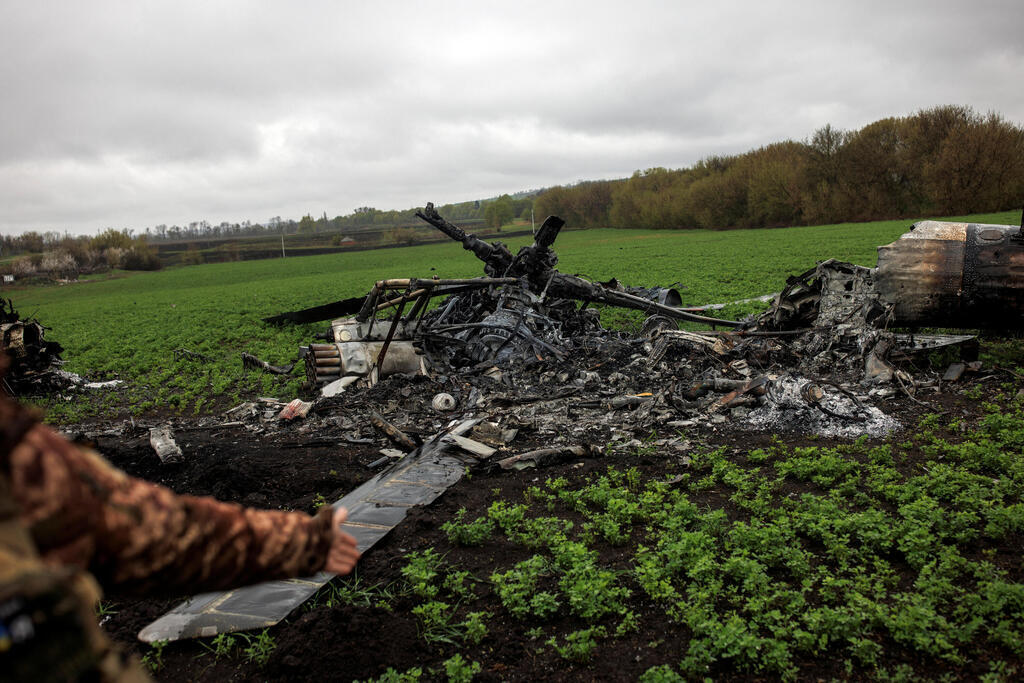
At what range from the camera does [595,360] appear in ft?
37.8

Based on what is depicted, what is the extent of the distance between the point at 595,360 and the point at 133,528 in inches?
403

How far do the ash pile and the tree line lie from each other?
48387mm

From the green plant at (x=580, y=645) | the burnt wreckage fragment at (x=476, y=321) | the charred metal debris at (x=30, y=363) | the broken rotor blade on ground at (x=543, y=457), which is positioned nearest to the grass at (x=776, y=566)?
the green plant at (x=580, y=645)

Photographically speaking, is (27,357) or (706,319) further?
(706,319)

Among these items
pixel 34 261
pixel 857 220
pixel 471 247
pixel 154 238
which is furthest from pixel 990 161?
pixel 154 238

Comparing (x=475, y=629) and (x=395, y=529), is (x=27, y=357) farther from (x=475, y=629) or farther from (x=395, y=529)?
(x=475, y=629)

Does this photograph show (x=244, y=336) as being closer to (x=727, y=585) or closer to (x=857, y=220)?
(x=727, y=585)

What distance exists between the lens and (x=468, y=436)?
8117mm

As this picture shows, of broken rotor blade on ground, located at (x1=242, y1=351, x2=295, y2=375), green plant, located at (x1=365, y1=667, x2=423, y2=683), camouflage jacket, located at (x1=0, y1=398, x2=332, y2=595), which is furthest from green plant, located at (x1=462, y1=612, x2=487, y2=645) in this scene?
broken rotor blade on ground, located at (x1=242, y1=351, x2=295, y2=375)

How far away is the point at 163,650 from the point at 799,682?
4.33 m

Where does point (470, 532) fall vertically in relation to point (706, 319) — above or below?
below

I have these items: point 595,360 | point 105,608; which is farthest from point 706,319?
point 105,608

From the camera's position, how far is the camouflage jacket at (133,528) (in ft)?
4.73

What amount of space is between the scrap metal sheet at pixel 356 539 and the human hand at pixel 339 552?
3.73 ft
